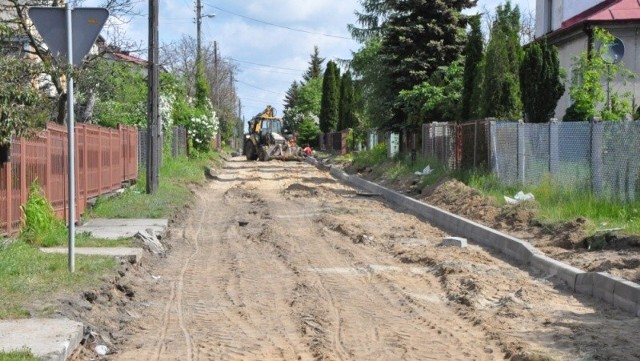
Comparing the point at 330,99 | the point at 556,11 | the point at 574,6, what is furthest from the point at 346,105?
the point at 574,6

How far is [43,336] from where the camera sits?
7.88 metres

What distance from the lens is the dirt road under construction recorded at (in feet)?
27.5

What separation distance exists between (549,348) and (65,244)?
8.66 m

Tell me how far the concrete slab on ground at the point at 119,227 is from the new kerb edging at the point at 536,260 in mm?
5984

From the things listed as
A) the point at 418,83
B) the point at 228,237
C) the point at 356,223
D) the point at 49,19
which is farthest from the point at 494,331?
the point at 418,83

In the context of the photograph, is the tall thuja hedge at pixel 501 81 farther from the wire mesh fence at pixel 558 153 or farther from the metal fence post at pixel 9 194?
the metal fence post at pixel 9 194

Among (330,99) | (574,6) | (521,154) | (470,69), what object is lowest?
(521,154)

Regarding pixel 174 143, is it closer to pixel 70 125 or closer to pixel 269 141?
pixel 269 141

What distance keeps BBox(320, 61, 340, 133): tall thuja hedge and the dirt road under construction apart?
61162mm

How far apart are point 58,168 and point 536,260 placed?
8791 millimetres

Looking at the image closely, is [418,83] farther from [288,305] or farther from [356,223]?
[288,305]

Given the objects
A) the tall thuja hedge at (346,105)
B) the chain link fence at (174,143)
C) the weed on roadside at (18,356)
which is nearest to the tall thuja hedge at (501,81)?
the chain link fence at (174,143)

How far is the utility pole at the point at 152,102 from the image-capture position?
82.2 feet

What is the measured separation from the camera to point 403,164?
35.2m
